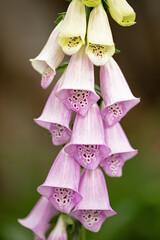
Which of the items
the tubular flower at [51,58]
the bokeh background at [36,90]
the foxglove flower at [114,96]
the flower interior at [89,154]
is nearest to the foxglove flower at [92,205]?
the flower interior at [89,154]

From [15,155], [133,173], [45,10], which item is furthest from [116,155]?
[45,10]

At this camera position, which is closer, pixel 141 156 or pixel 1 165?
pixel 141 156

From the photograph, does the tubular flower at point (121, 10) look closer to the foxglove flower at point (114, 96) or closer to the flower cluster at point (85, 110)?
the flower cluster at point (85, 110)

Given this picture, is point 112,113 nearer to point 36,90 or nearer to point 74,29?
point 74,29

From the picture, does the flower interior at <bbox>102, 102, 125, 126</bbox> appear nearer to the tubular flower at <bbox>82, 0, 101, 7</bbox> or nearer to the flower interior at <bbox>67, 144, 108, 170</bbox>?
the flower interior at <bbox>67, 144, 108, 170</bbox>

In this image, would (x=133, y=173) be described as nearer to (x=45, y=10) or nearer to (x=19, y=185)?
(x=19, y=185)

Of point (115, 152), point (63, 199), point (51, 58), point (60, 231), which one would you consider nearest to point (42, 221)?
point (60, 231)

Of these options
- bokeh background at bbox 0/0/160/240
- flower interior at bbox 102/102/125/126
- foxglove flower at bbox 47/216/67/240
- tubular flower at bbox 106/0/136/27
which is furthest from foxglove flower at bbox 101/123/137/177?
bokeh background at bbox 0/0/160/240

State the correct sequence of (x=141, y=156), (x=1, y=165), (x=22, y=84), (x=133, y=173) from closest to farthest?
(x=133, y=173) → (x=141, y=156) → (x=1, y=165) → (x=22, y=84)

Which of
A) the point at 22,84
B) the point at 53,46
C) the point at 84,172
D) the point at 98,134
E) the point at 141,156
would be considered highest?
the point at 53,46
